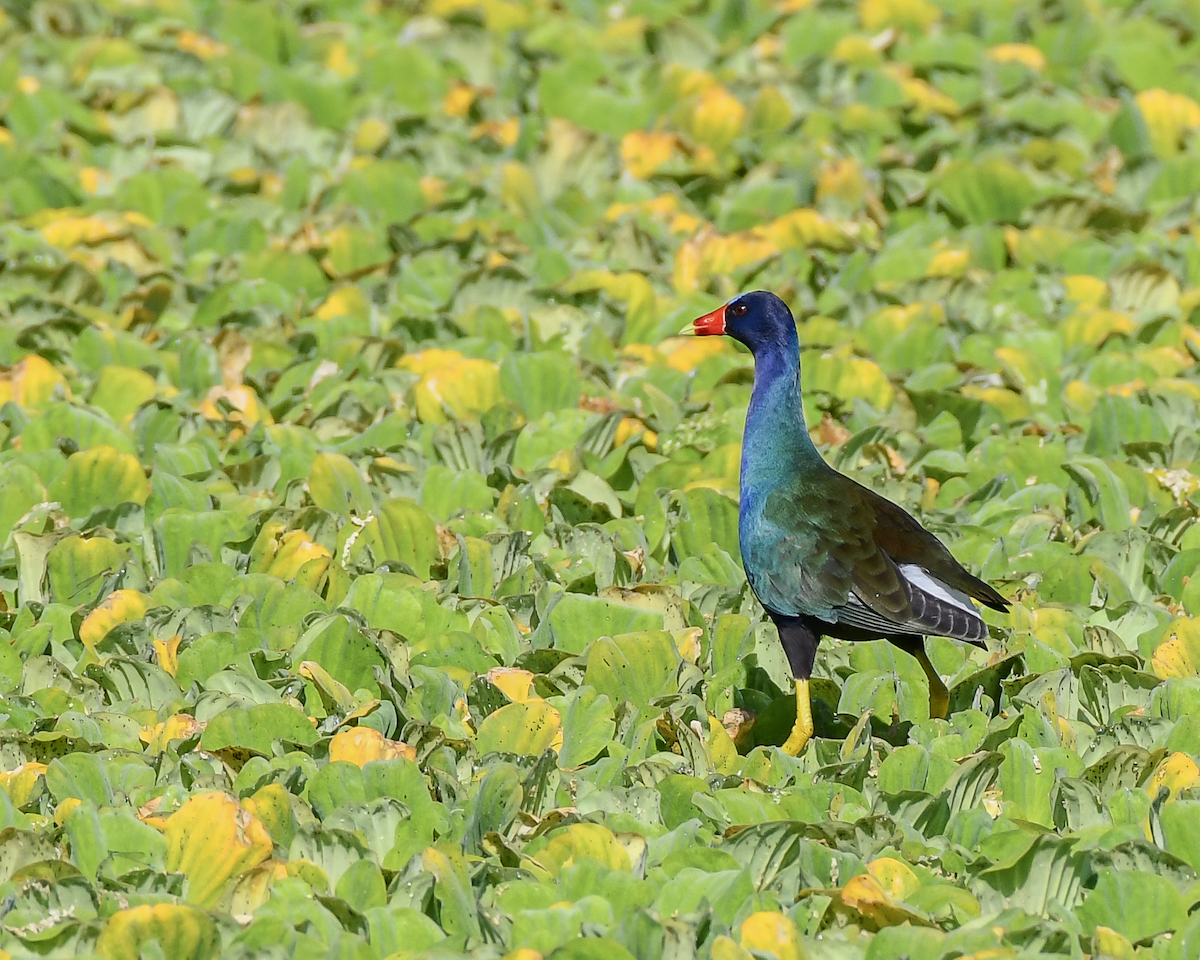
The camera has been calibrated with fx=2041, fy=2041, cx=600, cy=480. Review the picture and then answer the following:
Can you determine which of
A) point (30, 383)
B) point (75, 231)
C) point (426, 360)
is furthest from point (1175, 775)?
point (75, 231)

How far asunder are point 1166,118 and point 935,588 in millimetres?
4649

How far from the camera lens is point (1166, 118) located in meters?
8.31

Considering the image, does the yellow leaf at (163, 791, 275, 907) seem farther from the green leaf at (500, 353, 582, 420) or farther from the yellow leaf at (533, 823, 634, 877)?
the green leaf at (500, 353, 582, 420)

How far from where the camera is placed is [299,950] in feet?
11.0

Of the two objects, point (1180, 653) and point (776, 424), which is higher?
point (776, 424)

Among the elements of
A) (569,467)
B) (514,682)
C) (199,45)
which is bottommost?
(199,45)

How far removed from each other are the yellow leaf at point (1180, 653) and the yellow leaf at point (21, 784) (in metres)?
2.40

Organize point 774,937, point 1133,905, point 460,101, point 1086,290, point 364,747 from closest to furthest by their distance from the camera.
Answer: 1. point 774,937
2. point 1133,905
3. point 364,747
4. point 1086,290
5. point 460,101

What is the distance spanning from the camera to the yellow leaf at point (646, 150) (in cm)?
812

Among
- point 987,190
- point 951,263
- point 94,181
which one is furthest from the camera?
point 94,181

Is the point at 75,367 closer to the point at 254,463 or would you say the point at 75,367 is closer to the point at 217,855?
the point at 254,463

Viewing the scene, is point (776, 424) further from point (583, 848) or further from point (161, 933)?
point (161, 933)

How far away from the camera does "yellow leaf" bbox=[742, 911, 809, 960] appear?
335 centimetres

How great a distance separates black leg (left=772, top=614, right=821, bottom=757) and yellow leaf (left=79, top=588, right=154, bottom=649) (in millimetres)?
1482
